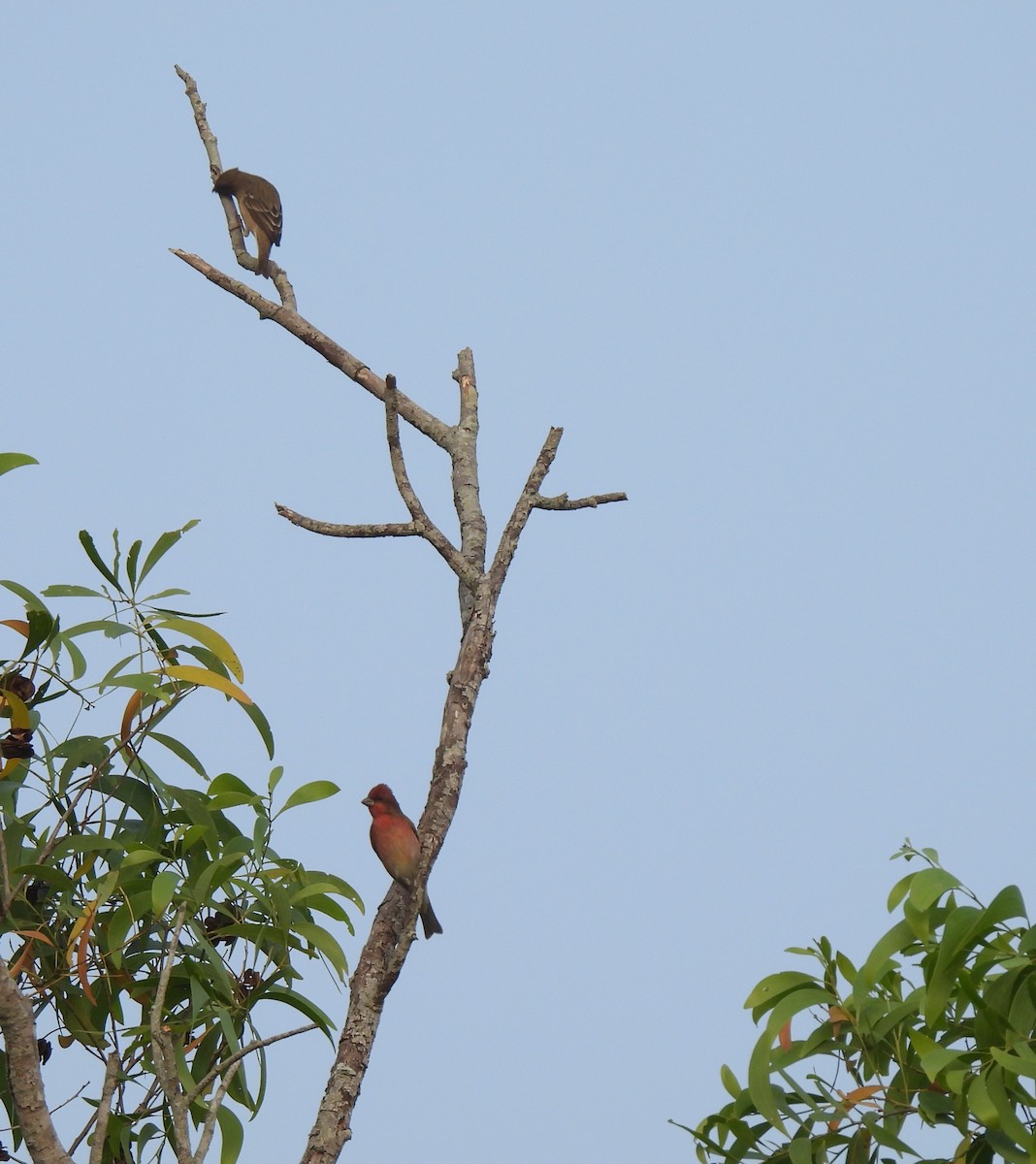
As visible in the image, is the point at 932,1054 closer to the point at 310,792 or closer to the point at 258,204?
the point at 310,792

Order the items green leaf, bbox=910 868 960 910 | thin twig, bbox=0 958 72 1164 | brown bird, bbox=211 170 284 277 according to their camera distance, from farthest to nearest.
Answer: brown bird, bbox=211 170 284 277, thin twig, bbox=0 958 72 1164, green leaf, bbox=910 868 960 910

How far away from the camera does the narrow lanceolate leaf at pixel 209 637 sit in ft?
10.7

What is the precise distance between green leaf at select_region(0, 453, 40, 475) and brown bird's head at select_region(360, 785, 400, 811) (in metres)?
1.57

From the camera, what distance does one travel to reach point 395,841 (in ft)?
12.0

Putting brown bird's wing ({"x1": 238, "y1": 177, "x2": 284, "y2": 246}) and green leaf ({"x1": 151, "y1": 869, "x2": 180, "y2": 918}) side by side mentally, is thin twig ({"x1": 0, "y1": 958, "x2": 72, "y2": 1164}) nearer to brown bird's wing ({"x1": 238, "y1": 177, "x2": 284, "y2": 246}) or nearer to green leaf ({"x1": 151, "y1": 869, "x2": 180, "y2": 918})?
green leaf ({"x1": 151, "y1": 869, "x2": 180, "y2": 918})

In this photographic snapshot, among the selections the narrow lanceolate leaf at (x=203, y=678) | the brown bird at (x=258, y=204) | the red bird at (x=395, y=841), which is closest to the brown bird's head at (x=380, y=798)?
the red bird at (x=395, y=841)

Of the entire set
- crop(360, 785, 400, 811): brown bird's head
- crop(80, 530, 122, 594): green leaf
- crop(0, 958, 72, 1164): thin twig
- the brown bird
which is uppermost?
the brown bird

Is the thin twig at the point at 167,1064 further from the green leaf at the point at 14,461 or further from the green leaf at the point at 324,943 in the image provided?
the green leaf at the point at 14,461

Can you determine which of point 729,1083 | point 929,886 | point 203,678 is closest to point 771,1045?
point 729,1083

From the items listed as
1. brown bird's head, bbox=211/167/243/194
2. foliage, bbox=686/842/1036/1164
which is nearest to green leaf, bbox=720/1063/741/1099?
foliage, bbox=686/842/1036/1164

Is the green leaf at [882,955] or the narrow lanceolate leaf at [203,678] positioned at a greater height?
the narrow lanceolate leaf at [203,678]

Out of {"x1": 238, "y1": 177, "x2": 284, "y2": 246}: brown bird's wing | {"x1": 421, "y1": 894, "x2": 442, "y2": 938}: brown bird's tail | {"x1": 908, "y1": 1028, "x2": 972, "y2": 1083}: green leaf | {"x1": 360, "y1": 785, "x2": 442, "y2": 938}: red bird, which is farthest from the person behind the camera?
{"x1": 238, "y1": 177, "x2": 284, "y2": 246}: brown bird's wing

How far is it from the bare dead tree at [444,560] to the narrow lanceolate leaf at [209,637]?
1.92 ft

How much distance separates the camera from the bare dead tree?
10.5ft
